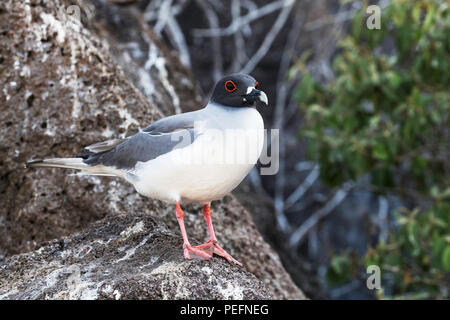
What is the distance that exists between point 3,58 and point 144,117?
3.10 ft

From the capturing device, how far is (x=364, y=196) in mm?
9195

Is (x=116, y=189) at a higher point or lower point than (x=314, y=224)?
higher

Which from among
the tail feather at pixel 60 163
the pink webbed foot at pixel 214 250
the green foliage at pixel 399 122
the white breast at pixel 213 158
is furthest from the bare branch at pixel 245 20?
the pink webbed foot at pixel 214 250

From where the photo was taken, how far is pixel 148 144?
3.29m

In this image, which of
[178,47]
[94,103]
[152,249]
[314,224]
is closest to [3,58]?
[94,103]

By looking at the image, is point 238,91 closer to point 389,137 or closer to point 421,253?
point 389,137

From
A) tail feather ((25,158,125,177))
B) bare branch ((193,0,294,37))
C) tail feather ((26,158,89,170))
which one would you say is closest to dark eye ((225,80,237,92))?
tail feather ((25,158,125,177))

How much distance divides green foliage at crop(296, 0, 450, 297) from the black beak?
8.24ft

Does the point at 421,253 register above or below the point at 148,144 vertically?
below

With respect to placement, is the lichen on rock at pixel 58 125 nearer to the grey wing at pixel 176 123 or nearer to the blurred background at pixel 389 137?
the grey wing at pixel 176 123

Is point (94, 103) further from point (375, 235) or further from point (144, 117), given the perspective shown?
point (375, 235)

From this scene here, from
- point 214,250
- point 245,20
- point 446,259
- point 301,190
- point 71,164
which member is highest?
point 245,20

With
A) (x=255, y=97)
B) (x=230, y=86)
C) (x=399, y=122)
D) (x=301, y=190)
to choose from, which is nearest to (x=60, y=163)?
(x=230, y=86)

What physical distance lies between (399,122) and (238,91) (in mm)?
3058
